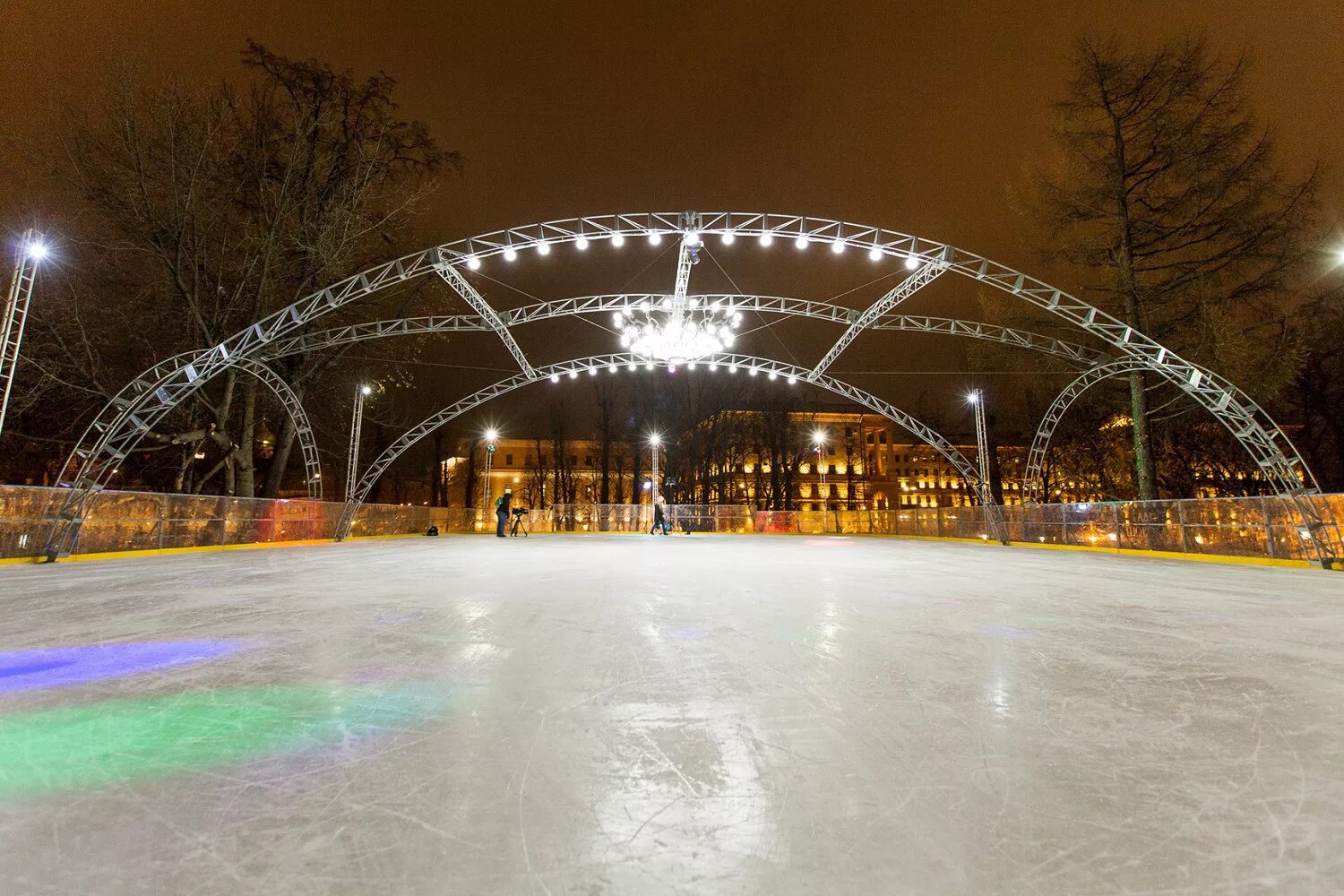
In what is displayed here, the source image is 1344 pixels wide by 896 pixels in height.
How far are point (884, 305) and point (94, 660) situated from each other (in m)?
20.2

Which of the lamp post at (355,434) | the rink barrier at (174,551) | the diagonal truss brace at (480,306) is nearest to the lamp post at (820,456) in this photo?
the diagonal truss brace at (480,306)

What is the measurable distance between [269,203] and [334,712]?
24.5 metres

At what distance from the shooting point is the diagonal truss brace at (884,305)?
1765 centimetres

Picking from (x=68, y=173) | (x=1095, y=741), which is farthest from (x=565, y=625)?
(x=68, y=173)

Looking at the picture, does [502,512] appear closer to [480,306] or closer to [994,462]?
[480,306]

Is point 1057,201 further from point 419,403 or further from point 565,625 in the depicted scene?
point 419,403

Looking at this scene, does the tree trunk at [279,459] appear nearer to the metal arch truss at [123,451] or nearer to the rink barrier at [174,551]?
the metal arch truss at [123,451]

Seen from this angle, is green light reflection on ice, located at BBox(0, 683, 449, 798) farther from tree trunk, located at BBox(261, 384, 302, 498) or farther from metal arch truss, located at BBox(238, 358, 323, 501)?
tree trunk, located at BBox(261, 384, 302, 498)

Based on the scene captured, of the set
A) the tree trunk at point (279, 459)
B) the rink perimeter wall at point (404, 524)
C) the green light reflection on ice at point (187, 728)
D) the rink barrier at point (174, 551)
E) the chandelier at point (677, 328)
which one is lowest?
the rink barrier at point (174, 551)

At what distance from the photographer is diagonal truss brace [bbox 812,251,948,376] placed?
1765cm

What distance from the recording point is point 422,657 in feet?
14.1

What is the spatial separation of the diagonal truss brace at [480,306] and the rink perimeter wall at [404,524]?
931cm

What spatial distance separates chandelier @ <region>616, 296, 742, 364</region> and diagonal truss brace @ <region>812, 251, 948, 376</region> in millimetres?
3989

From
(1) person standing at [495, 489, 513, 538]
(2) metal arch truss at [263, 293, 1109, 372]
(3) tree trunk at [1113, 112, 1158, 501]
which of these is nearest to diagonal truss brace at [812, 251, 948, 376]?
(2) metal arch truss at [263, 293, 1109, 372]
